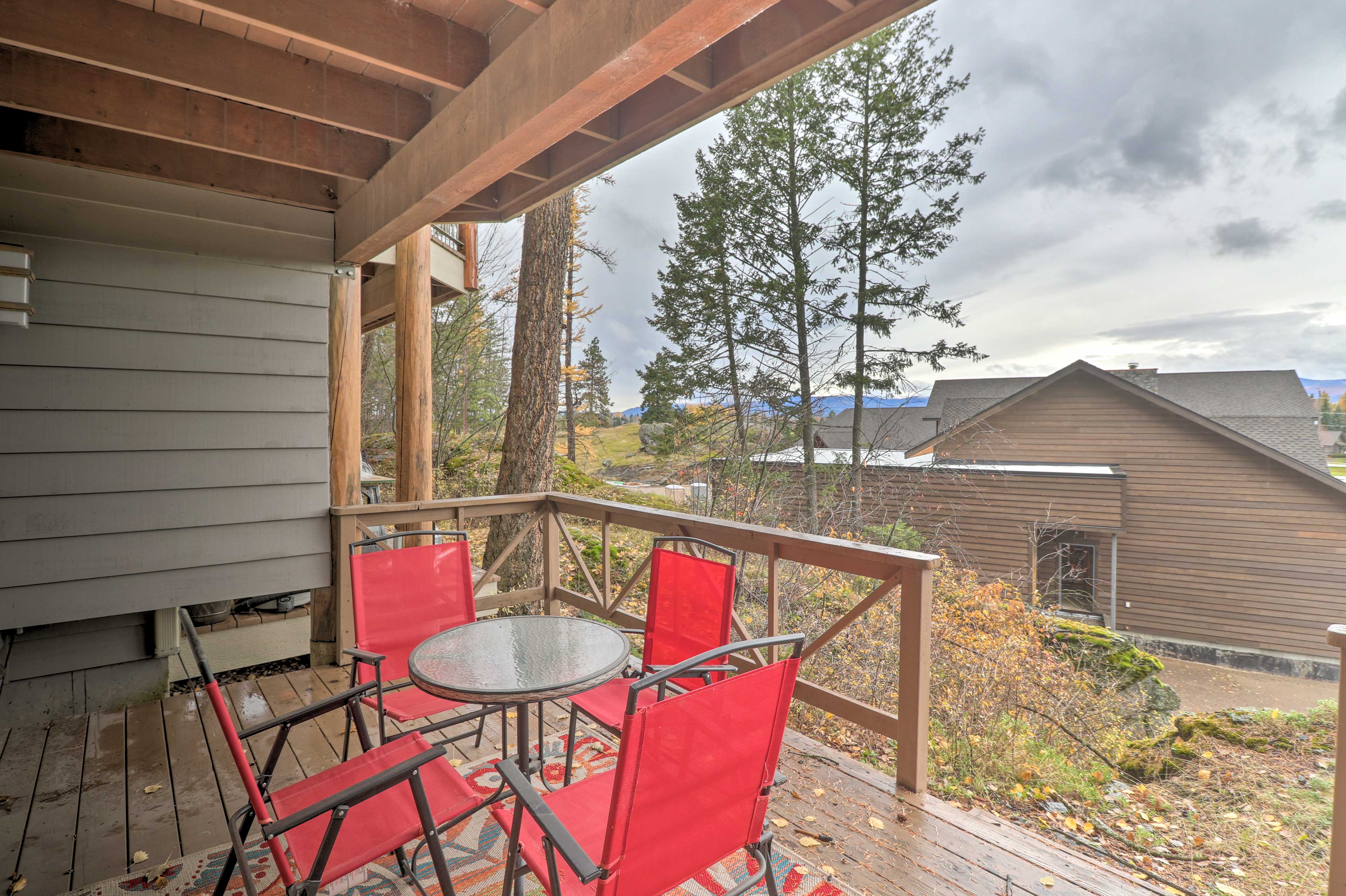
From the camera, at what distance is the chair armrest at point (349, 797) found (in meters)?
1.22

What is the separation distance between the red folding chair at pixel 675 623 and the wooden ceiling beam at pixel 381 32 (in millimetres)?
1992

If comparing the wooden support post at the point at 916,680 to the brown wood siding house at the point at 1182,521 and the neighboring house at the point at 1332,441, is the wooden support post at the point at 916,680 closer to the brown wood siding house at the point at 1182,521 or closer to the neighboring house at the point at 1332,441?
the brown wood siding house at the point at 1182,521

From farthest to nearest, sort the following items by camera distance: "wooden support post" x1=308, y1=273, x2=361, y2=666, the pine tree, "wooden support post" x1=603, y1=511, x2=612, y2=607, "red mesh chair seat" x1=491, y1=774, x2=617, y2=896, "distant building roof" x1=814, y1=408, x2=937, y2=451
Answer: the pine tree, "distant building roof" x1=814, y1=408, x2=937, y2=451, "wooden support post" x1=603, y1=511, x2=612, y2=607, "wooden support post" x1=308, y1=273, x2=361, y2=666, "red mesh chair seat" x1=491, y1=774, x2=617, y2=896

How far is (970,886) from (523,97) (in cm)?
288

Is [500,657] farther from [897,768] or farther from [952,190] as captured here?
[952,190]

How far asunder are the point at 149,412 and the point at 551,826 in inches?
128

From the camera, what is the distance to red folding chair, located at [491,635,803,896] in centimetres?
115

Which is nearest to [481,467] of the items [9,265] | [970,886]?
[9,265]

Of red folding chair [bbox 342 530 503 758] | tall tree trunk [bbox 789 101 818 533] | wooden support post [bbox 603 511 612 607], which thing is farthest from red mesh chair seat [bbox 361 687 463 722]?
tall tree trunk [bbox 789 101 818 533]

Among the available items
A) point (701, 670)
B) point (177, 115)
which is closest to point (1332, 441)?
point (701, 670)

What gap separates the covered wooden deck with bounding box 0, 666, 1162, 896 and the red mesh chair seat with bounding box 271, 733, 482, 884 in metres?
0.80

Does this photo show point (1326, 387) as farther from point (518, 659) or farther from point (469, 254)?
point (518, 659)

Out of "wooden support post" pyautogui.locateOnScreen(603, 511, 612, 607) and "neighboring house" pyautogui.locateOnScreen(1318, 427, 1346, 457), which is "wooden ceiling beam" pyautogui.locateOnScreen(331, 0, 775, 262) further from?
"neighboring house" pyautogui.locateOnScreen(1318, 427, 1346, 457)

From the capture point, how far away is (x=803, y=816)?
226 centimetres
